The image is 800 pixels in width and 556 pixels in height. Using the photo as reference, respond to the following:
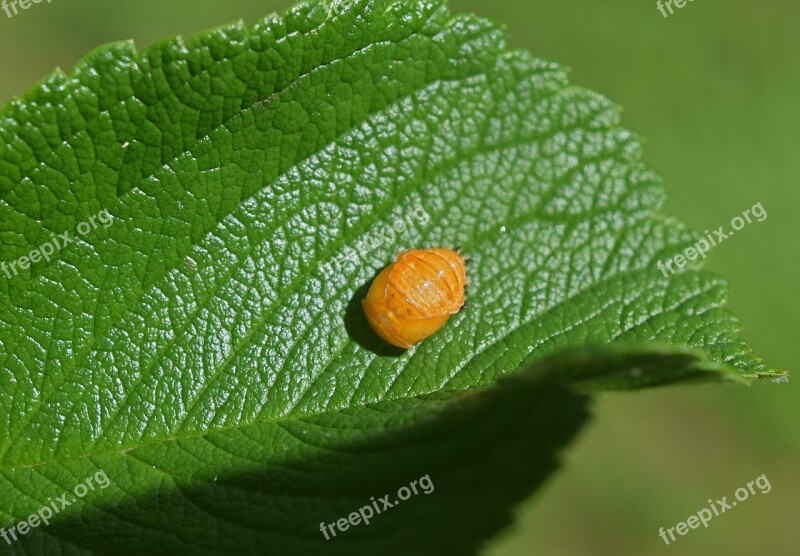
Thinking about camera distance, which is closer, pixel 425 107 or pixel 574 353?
pixel 574 353

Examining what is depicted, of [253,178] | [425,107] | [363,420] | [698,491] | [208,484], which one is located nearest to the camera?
[208,484]

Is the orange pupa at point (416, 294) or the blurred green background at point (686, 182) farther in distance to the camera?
the blurred green background at point (686, 182)

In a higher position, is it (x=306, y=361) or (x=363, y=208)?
(x=363, y=208)

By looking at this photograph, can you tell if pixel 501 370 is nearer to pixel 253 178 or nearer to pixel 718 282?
pixel 718 282

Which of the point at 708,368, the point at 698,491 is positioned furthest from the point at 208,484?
the point at 698,491
